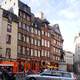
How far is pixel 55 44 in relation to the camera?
9000 cm

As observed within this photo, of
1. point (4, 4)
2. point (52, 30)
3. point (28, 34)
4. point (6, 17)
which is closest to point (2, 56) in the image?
point (6, 17)

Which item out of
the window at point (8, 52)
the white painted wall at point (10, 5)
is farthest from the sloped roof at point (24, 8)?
the window at point (8, 52)

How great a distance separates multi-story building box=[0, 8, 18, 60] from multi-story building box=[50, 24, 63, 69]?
78.8ft

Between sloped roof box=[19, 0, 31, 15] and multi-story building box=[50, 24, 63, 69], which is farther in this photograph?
multi-story building box=[50, 24, 63, 69]

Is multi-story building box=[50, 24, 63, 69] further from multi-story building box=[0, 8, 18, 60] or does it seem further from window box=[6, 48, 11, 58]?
window box=[6, 48, 11, 58]

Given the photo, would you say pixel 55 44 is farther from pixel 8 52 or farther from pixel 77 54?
pixel 8 52

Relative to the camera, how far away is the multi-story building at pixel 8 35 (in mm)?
59000

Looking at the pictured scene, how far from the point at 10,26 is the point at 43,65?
19.8m

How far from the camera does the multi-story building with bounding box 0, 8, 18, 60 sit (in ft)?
194

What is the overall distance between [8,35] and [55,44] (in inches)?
1227

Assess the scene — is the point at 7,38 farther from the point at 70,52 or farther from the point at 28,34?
the point at 70,52

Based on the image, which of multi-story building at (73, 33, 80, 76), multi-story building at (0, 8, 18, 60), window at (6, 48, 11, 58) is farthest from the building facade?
multi-story building at (73, 33, 80, 76)

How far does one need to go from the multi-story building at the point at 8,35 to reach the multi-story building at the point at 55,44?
2403 centimetres

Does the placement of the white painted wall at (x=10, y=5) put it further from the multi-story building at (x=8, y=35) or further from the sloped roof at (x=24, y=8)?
the multi-story building at (x=8, y=35)
